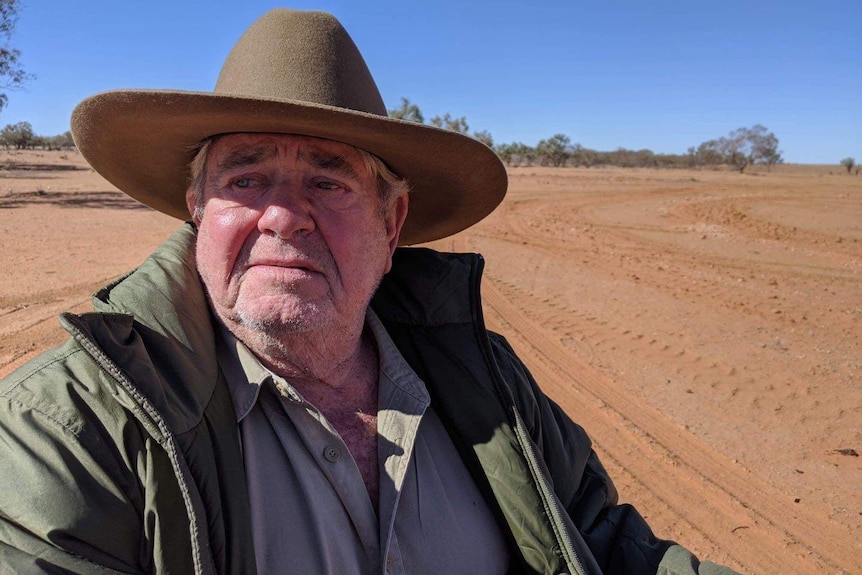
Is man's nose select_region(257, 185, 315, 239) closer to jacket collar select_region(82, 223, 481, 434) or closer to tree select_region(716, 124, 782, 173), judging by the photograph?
jacket collar select_region(82, 223, 481, 434)

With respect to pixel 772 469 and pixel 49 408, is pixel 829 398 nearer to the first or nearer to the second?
pixel 772 469

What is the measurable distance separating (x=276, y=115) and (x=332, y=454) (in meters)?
0.93

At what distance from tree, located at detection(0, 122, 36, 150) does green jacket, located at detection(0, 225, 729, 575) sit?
63.6 m

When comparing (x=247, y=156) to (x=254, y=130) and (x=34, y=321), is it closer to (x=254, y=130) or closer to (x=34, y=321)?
(x=254, y=130)

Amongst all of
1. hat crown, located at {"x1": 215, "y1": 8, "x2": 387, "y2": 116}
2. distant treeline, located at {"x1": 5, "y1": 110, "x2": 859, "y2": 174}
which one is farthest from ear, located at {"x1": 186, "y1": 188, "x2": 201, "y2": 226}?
distant treeline, located at {"x1": 5, "y1": 110, "x2": 859, "y2": 174}

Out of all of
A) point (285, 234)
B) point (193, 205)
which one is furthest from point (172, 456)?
point (193, 205)

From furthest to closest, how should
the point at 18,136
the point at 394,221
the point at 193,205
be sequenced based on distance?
the point at 18,136 < the point at 394,221 < the point at 193,205

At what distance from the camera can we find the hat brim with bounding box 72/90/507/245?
1631 mm

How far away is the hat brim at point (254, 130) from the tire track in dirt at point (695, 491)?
2447 millimetres

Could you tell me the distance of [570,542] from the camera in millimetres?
1711

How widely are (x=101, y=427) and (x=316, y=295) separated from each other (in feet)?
2.15

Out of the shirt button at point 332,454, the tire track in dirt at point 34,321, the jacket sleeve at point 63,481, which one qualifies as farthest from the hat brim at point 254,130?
the tire track in dirt at point 34,321

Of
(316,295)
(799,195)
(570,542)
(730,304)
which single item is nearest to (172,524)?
(316,295)

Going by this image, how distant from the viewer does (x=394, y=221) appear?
2.11m
